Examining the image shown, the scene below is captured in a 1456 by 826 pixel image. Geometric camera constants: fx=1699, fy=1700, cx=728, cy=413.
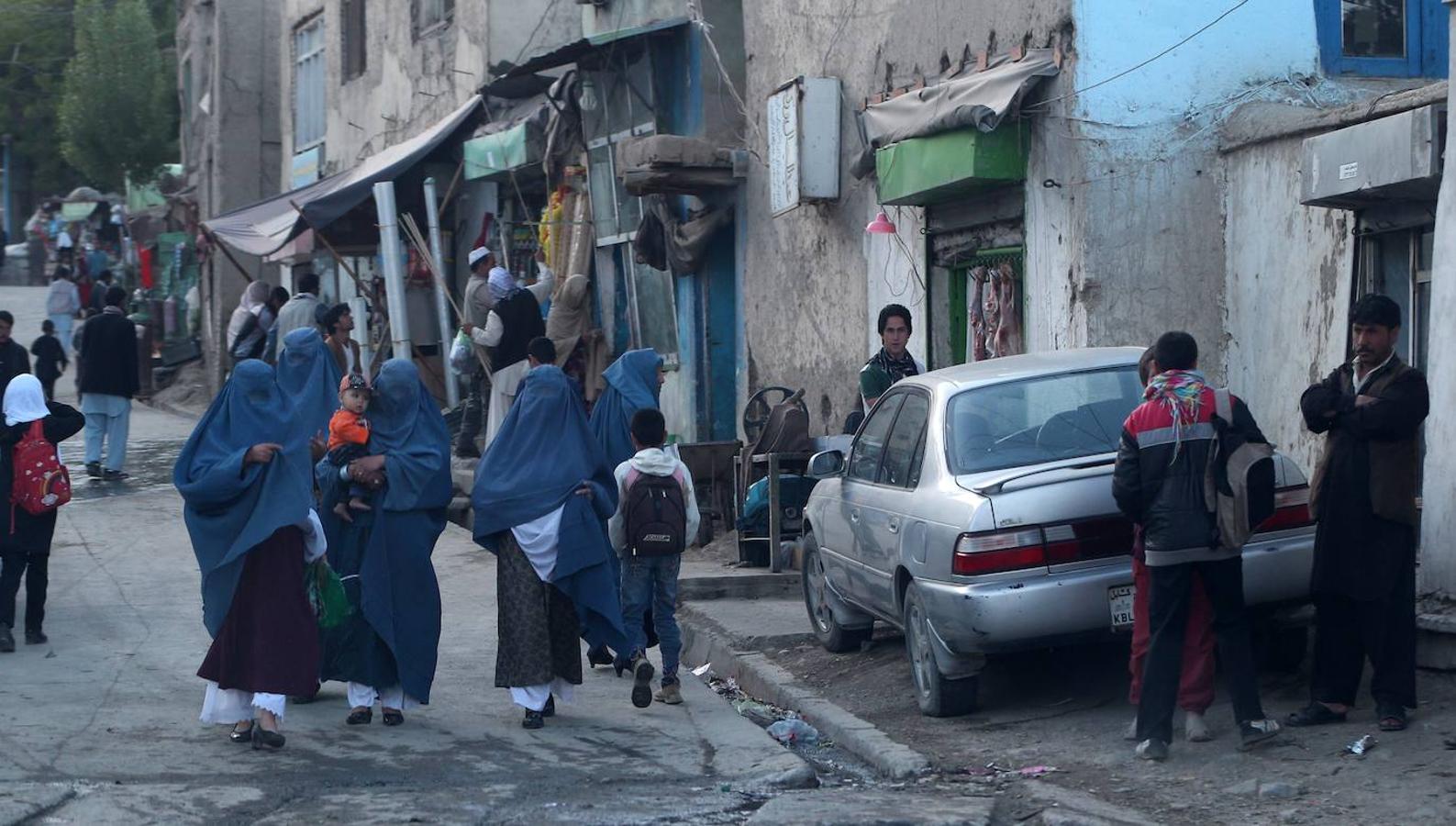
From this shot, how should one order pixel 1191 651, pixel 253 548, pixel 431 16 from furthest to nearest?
pixel 431 16 → pixel 253 548 → pixel 1191 651

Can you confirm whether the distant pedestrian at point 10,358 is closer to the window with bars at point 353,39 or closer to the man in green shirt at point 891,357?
the man in green shirt at point 891,357

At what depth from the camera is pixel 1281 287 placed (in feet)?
30.3

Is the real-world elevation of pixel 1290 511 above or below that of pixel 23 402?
below

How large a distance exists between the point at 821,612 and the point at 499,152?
942 cm

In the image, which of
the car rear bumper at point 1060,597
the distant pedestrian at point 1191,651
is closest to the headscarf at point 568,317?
the car rear bumper at point 1060,597

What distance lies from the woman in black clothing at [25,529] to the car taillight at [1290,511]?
5957 mm

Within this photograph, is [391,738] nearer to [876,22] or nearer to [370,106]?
[876,22]

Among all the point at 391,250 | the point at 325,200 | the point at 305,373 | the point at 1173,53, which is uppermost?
the point at 325,200

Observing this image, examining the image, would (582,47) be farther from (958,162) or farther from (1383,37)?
(1383,37)

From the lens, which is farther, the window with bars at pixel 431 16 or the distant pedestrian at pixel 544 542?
the window with bars at pixel 431 16

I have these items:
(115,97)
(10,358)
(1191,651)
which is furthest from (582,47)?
(115,97)

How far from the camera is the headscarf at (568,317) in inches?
639

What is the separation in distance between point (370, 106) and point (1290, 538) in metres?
18.3

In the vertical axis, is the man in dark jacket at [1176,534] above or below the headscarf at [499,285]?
below
